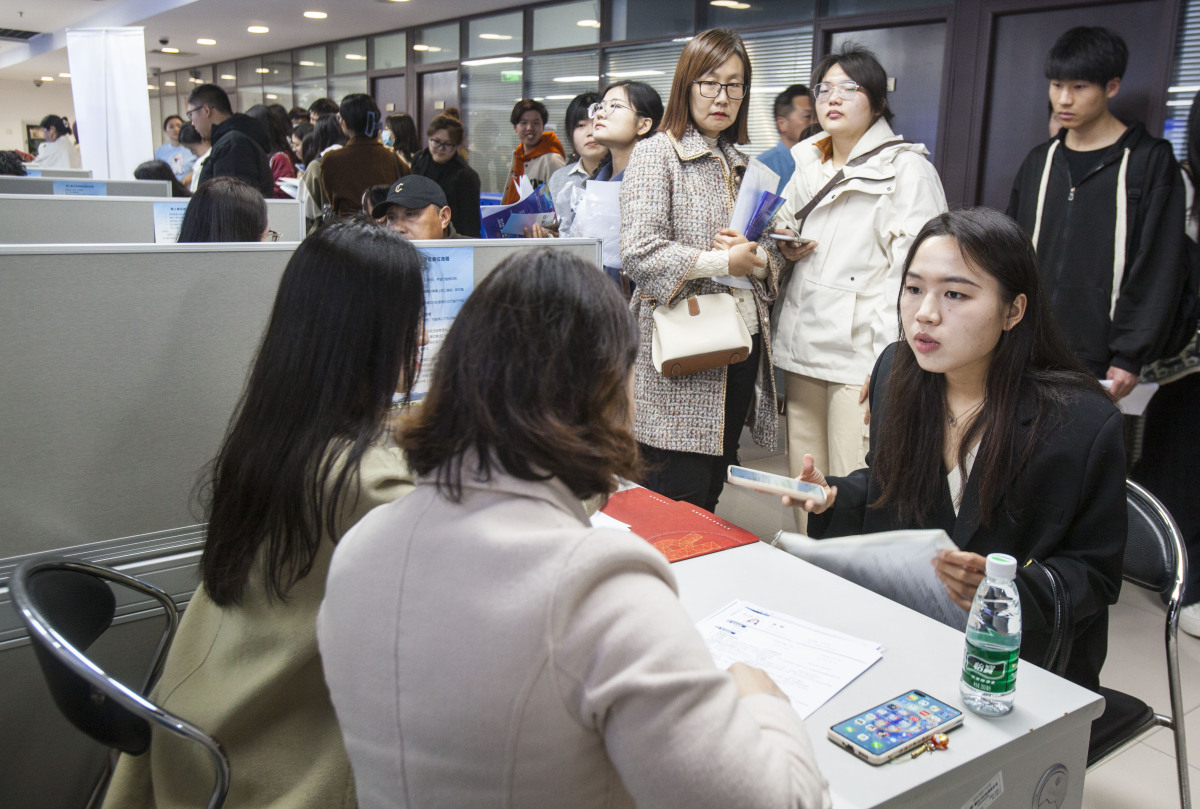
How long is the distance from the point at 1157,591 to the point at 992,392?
48cm

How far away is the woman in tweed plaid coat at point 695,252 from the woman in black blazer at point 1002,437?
75cm

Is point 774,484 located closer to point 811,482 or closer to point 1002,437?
point 811,482

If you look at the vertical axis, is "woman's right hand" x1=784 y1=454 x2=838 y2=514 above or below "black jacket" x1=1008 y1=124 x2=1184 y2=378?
below

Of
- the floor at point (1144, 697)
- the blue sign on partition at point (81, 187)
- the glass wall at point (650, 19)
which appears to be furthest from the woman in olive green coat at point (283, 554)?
the glass wall at point (650, 19)

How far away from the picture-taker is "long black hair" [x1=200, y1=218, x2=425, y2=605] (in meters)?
1.14

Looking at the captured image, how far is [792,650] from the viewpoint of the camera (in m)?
1.22

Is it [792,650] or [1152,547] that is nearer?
[792,650]

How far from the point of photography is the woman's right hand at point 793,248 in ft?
8.20

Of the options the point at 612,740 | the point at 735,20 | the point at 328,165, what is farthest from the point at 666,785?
the point at 735,20

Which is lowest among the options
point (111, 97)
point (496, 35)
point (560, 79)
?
point (111, 97)

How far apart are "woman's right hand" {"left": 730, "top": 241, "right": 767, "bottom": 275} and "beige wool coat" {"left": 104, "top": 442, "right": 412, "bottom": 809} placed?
131 centimetres

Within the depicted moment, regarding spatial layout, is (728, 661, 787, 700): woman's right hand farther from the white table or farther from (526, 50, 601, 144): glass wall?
(526, 50, 601, 144): glass wall

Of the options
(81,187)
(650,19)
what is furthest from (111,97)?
(650,19)

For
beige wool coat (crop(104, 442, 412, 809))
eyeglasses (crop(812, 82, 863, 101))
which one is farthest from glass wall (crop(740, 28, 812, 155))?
beige wool coat (crop(104, 442, 412, 809))
